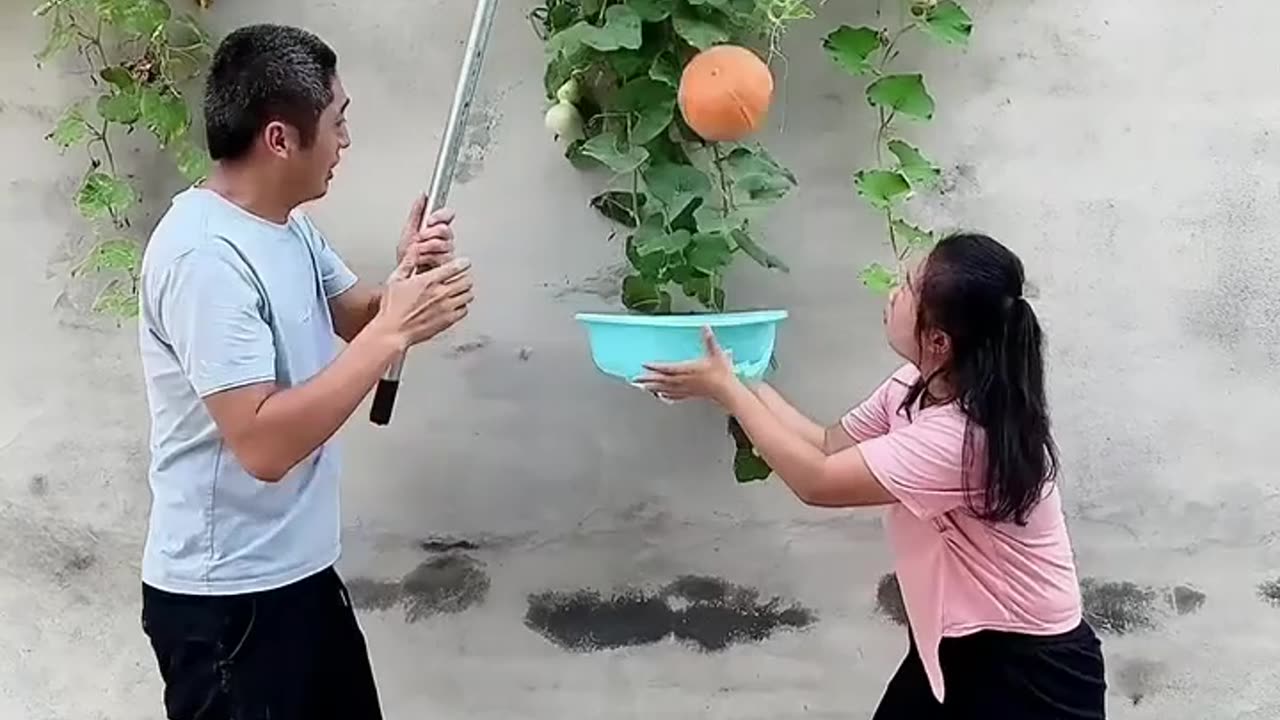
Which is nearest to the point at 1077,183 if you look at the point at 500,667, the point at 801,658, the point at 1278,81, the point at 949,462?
the point at 1278,81

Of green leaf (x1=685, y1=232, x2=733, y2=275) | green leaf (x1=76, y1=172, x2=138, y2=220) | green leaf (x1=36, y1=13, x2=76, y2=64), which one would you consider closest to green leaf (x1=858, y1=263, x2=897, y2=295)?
green leaf (x1=685, y1=232, x2=733, y2=275)

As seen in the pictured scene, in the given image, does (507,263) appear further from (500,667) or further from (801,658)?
(801,658)

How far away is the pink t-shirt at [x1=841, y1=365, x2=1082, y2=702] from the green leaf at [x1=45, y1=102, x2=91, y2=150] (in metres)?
1.11

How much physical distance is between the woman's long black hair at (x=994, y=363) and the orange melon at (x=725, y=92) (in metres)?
0.27

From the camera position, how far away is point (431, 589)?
6.31 ft

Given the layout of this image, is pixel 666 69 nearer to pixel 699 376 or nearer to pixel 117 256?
pixel 699 376

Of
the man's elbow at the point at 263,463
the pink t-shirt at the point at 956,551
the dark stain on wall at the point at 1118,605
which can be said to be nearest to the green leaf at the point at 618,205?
the pink t-shirt at the point at 956,551

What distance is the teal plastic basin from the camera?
1.48 meters

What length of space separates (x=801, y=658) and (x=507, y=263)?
0.73 m

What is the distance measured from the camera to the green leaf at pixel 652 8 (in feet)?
5.11

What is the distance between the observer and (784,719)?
196cm

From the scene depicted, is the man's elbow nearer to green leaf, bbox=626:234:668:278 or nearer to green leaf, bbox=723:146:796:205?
green leaf, bbox=626:234:668:278

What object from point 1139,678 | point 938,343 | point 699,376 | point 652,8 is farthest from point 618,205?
point 1139,678

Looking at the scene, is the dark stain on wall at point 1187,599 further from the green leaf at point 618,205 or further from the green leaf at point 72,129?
the green leaf at point 72,129
